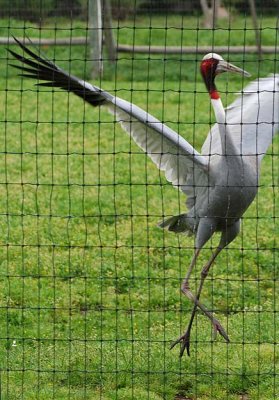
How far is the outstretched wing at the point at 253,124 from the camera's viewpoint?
7707 mm

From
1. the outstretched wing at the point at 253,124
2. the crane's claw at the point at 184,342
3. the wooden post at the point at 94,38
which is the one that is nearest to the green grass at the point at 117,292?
the crane's claw at the point at 184,342

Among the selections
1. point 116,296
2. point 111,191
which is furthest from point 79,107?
point 116,296

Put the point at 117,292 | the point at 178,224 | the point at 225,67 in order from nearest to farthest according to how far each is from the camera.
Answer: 1. the point at 225,67
2. the point at 178,224
3. the point at 117,292

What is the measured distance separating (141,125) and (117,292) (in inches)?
67.2

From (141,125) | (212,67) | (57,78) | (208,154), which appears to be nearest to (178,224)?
(208,154)

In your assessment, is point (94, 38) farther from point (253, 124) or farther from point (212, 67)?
point (253, 124)

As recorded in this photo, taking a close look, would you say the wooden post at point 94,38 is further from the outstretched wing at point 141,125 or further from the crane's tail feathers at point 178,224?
the outstretched wing at point 141,125

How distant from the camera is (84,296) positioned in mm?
8492

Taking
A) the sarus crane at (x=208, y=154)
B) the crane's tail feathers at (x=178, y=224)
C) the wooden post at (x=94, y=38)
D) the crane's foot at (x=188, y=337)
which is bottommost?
the wooden post at (x=94, y=38)

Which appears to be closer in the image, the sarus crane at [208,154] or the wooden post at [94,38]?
the sarus crane at [208,154]

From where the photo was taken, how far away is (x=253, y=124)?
25.2ft

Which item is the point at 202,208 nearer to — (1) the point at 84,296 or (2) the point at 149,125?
(2) the point at 149,125

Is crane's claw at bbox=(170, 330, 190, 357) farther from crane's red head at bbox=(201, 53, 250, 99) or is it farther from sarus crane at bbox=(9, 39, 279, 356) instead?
crane's red head at bbox=(201, 53, 250, 99)

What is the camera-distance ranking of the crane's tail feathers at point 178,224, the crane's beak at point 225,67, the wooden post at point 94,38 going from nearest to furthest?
1. the crane's beak at point 225,67
2. the crane's tail feathers at point 178,224
3. the wooden post at point 94,38
